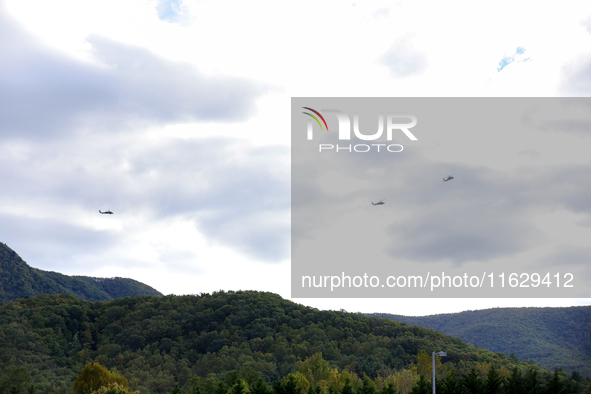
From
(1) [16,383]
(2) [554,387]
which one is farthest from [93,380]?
(2) [554,387]

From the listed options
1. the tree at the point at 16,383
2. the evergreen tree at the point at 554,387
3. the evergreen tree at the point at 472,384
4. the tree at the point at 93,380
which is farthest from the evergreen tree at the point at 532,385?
the tree at the point at 16,383

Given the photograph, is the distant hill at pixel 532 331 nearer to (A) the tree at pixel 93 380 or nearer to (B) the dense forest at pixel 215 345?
(B) the dense forest at pixel 215 345

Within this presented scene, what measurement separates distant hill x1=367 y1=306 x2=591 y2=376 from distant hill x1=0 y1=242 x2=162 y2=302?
96.4m

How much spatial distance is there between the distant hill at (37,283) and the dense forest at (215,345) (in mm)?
33037

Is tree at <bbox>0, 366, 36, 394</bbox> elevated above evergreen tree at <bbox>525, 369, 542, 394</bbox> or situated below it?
below

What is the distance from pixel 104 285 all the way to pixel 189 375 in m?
110

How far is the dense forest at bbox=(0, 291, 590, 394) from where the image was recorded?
6153 cm

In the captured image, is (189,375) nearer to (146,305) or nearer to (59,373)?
(59,373)

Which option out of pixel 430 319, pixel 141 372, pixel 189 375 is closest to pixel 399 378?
pixel 189 375

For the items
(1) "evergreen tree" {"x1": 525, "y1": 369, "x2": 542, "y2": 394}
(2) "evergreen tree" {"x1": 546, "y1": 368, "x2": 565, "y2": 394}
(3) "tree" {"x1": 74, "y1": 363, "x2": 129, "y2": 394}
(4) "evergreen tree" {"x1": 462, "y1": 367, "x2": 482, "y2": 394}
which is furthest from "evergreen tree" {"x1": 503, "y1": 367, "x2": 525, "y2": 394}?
(3) "tree" {"x1": 74, "y1": 363, "x2": 129, "y2": 394}

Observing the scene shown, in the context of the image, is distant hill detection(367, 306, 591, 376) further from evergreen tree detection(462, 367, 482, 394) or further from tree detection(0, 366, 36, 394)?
tree detection(0, 366, 36, 394)

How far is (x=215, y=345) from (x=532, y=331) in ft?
292

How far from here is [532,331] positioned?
128750mm

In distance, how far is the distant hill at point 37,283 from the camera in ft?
418
